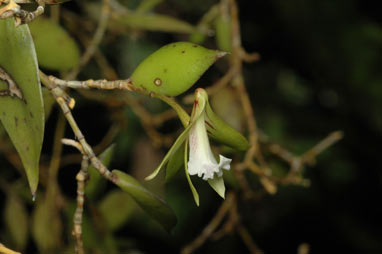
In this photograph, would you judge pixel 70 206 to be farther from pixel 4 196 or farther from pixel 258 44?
pixel 258 44

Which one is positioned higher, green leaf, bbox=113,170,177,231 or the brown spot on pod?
the brown spot on pod

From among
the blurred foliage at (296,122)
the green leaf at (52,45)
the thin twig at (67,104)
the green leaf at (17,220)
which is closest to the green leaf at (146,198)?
the thin twig at (67,104)

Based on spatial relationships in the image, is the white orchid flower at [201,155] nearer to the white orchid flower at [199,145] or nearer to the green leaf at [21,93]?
the white orchid flower at [199,145]

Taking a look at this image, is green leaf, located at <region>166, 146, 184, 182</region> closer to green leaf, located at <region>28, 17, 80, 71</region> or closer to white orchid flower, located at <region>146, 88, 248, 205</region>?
white orchid flower, located at <region>146, 88, 248, 205</region>

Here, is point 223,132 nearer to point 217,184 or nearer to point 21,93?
point 217,184

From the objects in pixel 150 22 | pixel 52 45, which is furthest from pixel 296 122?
pixel 52 45

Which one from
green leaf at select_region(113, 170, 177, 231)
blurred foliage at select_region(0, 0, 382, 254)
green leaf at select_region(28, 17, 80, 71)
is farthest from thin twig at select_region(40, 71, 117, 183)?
blurred foliage at select_region(0, 0, 382, 254)
